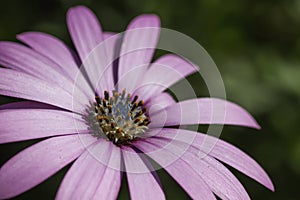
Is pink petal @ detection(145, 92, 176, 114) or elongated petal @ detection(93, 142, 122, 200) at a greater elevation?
pink petal @ detection(145, 92, 176, 114)

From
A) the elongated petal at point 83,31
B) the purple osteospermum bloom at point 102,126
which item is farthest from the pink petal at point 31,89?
the elongated petal at point 83,31

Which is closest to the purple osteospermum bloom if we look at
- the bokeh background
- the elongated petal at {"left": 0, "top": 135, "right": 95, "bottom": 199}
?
the elongated petal at {"left": 0, "top": 135, "right": 95, "bottom": 199}

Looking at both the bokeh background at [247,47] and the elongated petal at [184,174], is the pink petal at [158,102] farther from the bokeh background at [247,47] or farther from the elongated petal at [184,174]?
the bokeh background at [247,47]

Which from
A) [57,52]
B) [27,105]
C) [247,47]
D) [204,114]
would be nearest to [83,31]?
[57,52]

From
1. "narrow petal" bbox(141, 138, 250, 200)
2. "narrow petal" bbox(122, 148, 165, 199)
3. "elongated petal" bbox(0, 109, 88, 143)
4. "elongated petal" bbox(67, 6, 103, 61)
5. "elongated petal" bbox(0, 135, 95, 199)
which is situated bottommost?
"narrow petal" bbox(141, 138, 250, 200)

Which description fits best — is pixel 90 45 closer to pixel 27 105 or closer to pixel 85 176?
pixel 27 105

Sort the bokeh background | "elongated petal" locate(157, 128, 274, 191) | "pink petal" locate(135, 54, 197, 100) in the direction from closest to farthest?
1. "elongated petal" locate(157, 128, 274, 191)
2. "pink petal" locate(135, 54, 197, 100)
3. the bokeh background

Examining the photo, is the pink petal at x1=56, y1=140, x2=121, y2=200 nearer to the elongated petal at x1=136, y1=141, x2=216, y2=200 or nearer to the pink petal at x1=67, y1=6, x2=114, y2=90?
the elongated petal at x1=136, y1=141, x2=216, y2=200
